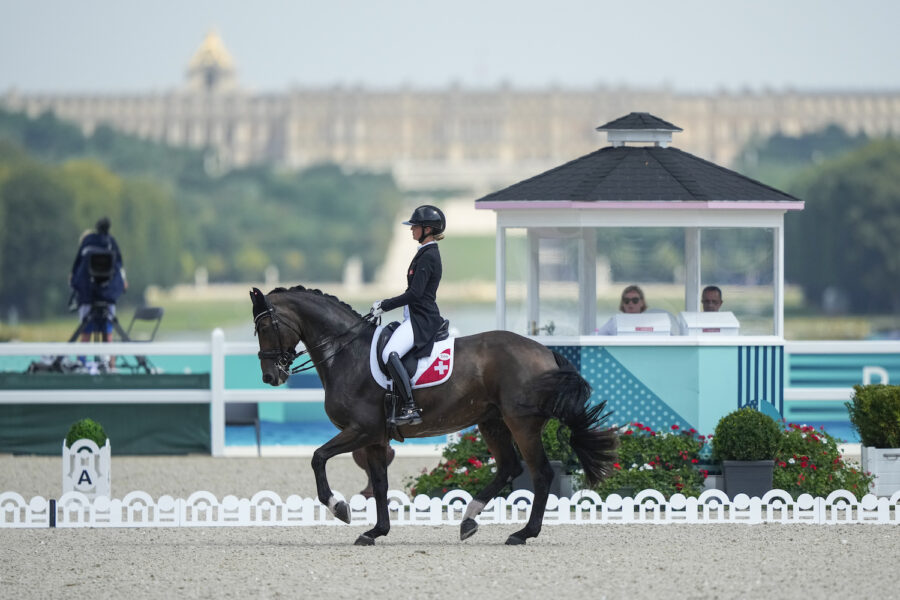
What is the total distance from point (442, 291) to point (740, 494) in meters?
61.5

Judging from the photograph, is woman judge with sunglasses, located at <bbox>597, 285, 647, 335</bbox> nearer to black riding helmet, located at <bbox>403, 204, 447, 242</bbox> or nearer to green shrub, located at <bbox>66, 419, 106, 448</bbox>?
black riding helmet, located at <bbox>403, 204, 447, 242</bbox>

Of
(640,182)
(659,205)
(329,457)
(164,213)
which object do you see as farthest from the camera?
(164,213)

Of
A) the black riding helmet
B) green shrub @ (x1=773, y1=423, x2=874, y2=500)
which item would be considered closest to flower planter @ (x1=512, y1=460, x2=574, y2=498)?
green shrub @ (x1=773, y1=423, x2=874, y2=500)

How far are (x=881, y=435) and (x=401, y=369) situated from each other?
3.38m

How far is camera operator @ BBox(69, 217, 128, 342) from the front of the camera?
1627 centimetres

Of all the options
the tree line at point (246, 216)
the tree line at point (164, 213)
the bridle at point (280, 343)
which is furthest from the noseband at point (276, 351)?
the tree line at point (246, 216)

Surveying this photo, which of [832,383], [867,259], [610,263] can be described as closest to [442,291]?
[867,259]

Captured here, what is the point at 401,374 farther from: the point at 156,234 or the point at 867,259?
the point at 156,234

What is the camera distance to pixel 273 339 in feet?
30.1

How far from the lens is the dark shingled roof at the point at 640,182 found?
36.6 feet

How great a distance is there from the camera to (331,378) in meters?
9.19

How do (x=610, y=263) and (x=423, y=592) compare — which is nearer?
(x=423, y=592)

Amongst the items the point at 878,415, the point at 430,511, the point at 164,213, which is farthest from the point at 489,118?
the point at 430,511

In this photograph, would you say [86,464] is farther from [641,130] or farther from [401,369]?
[641,130]
